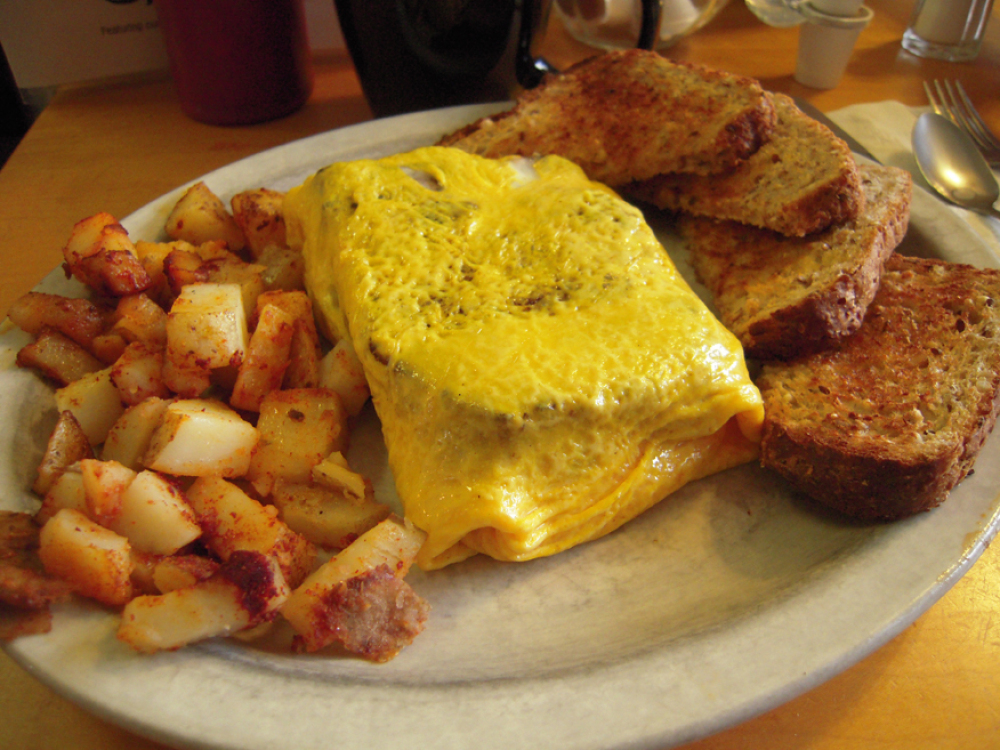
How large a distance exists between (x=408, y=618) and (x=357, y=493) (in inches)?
11.1

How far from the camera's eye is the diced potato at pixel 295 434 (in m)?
1.33

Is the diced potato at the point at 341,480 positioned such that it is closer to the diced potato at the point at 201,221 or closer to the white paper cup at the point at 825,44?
the diced potato at the point at 201,221

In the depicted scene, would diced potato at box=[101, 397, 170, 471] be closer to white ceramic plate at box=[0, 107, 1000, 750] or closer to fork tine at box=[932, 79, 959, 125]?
white ceramic plate at box=[0, 107, 1000, 750]

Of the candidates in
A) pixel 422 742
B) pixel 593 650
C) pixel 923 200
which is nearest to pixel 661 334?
pixel 593 650

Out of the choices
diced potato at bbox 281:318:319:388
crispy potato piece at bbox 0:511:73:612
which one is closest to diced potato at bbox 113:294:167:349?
diced potato at bbox 281:318:319:388

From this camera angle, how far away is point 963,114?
2.54m

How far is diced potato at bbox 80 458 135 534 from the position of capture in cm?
111

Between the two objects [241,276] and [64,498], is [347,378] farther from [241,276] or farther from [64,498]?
[64,498]

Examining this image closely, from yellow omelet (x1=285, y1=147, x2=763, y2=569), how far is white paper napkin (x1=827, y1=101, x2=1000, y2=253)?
121 centimetres

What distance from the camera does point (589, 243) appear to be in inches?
59.8

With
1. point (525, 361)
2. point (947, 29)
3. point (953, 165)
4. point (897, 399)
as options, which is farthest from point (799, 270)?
point (947, 29)

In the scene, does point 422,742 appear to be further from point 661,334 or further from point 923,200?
point 923,200

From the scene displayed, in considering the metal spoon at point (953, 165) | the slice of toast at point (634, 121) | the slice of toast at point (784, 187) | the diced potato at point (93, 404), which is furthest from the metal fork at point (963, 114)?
the diced potato at point (93, 404)

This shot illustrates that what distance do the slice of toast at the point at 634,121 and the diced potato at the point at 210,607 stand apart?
4.47 ft
